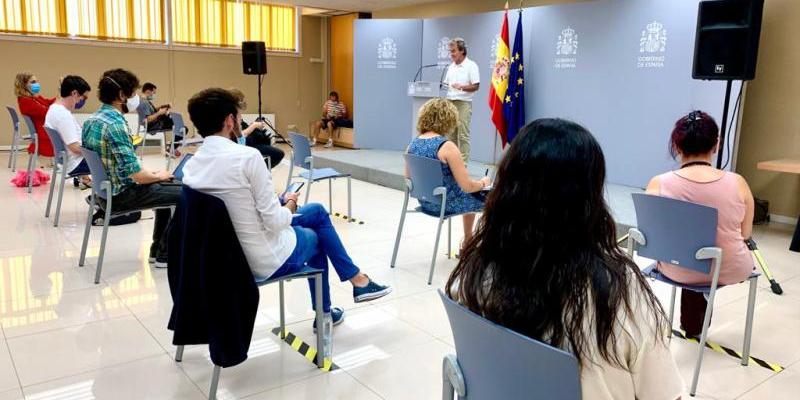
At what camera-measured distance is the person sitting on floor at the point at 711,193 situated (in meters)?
2.46

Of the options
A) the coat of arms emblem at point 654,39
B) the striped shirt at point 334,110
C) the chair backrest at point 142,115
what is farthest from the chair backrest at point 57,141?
the striped shirt at point 334,110

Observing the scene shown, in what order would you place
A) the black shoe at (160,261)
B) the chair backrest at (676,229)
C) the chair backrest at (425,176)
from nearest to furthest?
the chair backrest at (676,229) → the chair backrest at (425,176) → the black shoe at (160,261)

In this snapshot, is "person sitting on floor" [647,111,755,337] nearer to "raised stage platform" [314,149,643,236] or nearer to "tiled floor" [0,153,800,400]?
"tiled floor" [0,153,800,400]

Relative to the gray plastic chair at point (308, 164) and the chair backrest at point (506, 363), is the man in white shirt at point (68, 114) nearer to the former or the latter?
the gray plastic chair at point (308, 164)

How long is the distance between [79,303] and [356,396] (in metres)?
1.84

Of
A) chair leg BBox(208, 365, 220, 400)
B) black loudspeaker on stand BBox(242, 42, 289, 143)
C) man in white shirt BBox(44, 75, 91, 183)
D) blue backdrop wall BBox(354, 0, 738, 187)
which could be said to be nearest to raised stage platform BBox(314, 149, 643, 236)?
blue backdrop wall BBox(354, 0, 738, 187)

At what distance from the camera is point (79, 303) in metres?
3.23

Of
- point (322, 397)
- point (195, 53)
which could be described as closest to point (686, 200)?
point (322, 397)

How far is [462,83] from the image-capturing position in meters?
6.23

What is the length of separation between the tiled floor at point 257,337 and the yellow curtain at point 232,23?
6838 millimetres

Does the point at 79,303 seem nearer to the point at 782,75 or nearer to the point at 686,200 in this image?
the point at 686,200

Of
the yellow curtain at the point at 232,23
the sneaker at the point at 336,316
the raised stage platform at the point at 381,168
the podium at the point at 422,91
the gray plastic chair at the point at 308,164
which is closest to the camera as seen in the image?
the sneaker at the point at 336,316

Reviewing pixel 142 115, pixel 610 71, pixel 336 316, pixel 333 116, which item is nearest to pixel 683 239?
pixel 336 316

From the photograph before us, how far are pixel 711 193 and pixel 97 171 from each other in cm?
325
